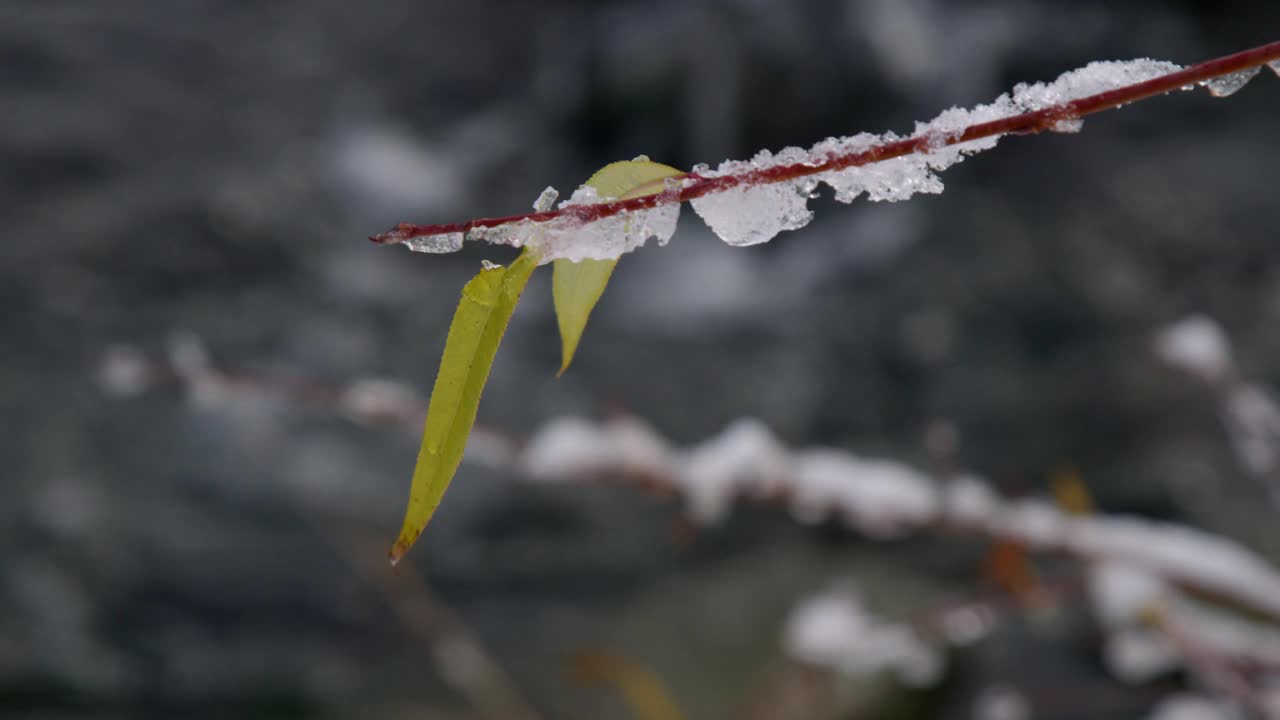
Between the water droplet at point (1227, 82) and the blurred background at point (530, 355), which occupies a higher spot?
the blurred background at point (530, 355)

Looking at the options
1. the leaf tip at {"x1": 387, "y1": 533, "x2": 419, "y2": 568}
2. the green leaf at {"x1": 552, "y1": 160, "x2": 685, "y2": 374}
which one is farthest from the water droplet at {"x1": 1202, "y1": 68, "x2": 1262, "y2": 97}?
the leaf tip at {"x1": 387, "y1": 533, "x2": 419, "y2": 568}

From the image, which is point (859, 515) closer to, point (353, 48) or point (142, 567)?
point (142, 567)

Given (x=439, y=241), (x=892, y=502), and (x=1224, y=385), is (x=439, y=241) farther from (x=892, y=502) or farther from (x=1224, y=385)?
(x=1224, y=385)

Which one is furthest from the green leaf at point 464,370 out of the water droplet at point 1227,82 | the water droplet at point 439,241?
the water droplet at point 1227,82

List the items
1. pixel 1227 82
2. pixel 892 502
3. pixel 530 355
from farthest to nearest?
pixel 530 355 < pixel 892 502 < pixel 1227 82

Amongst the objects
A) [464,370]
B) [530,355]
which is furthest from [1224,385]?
[530,355]

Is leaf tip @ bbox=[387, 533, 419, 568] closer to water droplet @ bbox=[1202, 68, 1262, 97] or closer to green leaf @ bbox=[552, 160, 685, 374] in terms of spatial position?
green leaf @ bbox=[552, 160, 685, 374]

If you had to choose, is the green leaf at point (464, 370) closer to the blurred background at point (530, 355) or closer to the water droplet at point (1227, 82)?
the water droplet at point (1227, 82)
